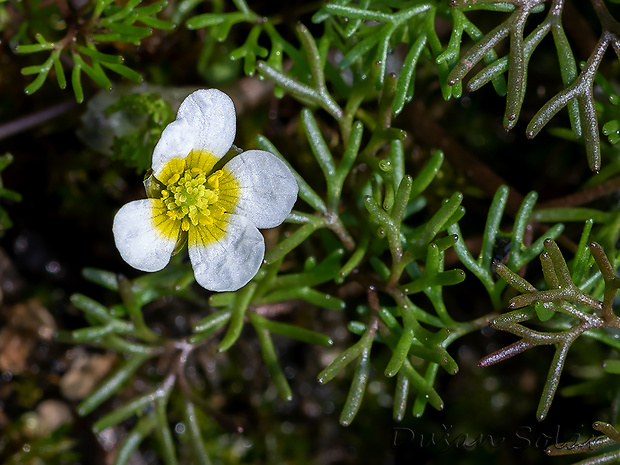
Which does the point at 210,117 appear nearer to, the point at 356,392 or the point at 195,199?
the point at 195,199

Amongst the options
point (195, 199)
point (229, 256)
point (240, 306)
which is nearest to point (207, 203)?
point (195, 199)

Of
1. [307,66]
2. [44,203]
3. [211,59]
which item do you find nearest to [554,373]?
[307,66]

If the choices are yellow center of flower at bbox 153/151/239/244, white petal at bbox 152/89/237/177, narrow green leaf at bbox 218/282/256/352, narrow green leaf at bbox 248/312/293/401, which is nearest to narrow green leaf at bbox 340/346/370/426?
narrow green leaf at bbox 248/312/293/401

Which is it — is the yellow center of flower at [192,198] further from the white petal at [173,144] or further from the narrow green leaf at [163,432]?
the narrow green leaf at [163,432]

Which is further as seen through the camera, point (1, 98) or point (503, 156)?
point (503, 156)

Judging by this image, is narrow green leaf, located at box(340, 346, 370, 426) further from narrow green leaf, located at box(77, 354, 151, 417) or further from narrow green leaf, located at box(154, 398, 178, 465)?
narrow green leaf, located at box(77, 354, 151, 417)

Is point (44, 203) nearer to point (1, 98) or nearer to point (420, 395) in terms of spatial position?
point (1, 98)
